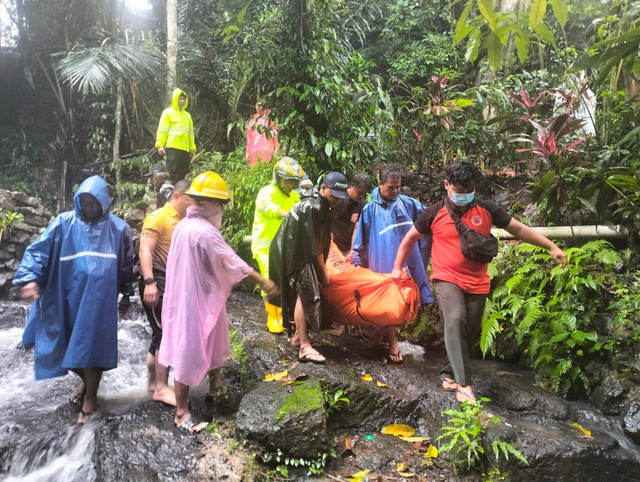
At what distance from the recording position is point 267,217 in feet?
16.5

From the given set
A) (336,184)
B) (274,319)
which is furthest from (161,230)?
(274,319)

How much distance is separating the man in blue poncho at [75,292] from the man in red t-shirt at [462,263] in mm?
2567

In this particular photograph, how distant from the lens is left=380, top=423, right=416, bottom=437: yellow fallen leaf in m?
3.89

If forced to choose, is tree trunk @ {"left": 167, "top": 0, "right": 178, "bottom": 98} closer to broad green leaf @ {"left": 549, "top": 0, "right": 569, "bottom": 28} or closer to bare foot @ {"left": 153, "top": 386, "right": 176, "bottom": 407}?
bare foot @ {"left": 153, "top": 386, "right": 176, "bottom": 407}

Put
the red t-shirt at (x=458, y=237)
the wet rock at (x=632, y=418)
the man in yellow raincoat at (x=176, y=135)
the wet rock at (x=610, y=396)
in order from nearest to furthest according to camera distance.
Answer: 1. the red t-shirt at (x=458, y=237)
2. the wet rock at (x=632, y=418)
3. the wet rock at (x=610, y=396)
4. the man in yellow raincoat at (x=176, y=135)

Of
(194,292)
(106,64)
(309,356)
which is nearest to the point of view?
(194,292)

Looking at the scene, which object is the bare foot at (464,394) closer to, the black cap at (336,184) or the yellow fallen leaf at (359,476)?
the yellow fallen leaf at (359,476)

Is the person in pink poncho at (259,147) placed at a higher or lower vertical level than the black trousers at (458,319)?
higher

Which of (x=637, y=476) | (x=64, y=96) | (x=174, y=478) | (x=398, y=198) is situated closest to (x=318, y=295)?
(x=398, y=198)

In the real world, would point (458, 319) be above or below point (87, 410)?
above

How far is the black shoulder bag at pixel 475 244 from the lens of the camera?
3742mm

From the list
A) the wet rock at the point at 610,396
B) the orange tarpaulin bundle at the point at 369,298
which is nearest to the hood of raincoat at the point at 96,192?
the orange tarpaulin bundle at the point at 369,298

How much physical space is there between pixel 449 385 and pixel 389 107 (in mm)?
4921

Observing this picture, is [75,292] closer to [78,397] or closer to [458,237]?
[78,397]
